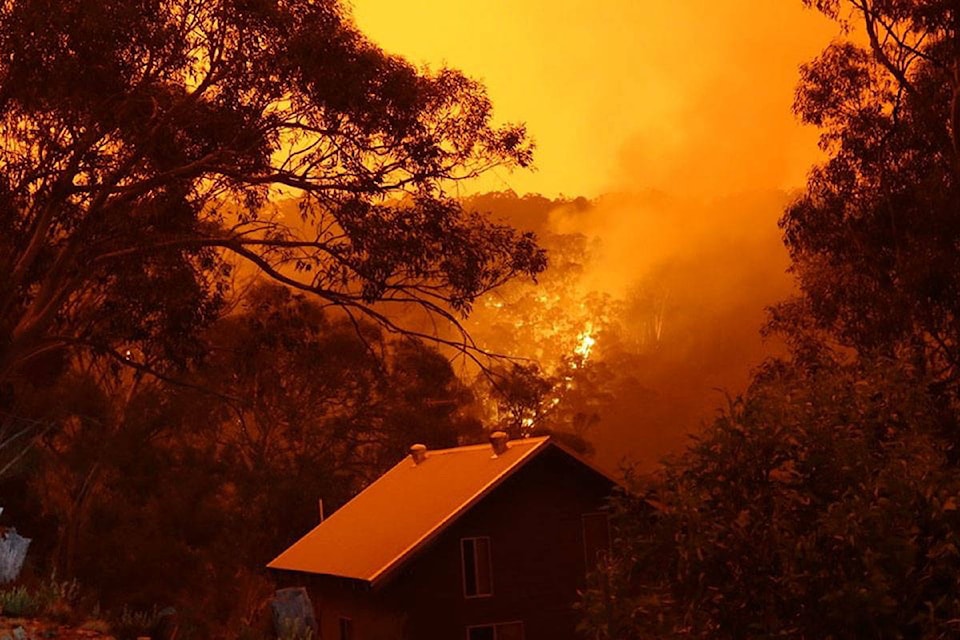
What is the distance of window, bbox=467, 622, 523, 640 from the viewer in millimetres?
32844

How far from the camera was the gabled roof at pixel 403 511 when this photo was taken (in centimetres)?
3166

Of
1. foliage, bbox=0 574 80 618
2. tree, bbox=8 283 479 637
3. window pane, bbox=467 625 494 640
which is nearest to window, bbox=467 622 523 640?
window pane, bbox=467 625 494 640

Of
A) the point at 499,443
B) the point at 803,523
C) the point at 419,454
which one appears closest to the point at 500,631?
the point at 499,443

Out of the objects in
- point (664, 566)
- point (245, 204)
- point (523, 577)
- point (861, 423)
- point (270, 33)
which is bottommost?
point (664, 566)

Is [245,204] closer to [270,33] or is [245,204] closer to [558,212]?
[270,33]

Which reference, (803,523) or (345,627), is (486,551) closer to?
(345,627)

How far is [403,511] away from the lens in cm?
3428

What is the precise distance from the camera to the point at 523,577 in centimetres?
3316

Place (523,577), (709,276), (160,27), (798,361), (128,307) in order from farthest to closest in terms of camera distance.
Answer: (709,276) → (523,577) → (798,361) → (128,307) → (160,27)

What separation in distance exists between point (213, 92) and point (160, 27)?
3.97 feet

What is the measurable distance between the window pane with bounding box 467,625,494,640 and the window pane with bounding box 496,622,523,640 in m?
0.21

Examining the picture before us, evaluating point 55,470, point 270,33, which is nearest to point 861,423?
point 270,33

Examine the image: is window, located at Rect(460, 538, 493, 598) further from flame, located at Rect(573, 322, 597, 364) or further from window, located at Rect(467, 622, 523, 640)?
flame, located at Rect(573, 322, 597, 364)

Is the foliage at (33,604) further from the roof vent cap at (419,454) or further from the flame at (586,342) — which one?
the flame at (586,342)
